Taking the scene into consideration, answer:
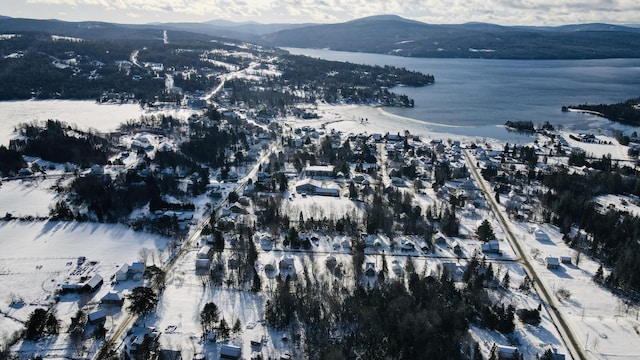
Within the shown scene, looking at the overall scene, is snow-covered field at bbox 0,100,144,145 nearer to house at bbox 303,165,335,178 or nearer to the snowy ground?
the snowy ground

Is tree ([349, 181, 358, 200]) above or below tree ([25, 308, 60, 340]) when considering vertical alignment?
above

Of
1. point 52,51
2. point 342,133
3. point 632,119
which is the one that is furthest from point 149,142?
point 52,51

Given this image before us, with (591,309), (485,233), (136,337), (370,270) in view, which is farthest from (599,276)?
(136,337)

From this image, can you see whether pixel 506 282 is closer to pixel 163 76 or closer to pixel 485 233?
pixel 485 233

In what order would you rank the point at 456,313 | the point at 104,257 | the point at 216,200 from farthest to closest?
the point at 216,200 → the point at 104,257 → the point at 456,313

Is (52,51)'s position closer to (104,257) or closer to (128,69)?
(128,69)

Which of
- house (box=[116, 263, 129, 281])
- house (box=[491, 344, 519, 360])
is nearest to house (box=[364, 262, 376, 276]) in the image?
house (box=[491, 344, 519, 360])
